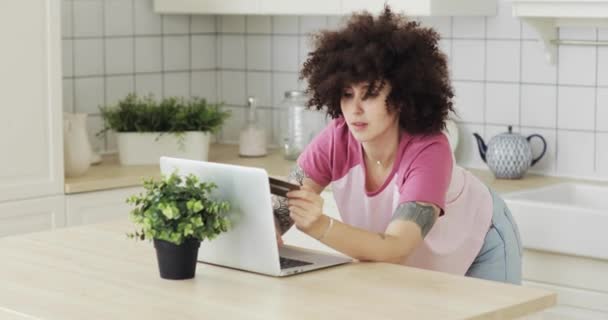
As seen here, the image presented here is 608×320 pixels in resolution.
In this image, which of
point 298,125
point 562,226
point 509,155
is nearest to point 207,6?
point 298,125

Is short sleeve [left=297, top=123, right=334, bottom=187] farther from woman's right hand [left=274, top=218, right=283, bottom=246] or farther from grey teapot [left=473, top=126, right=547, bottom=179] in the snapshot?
grey teapot [left=473, top=126, right=547, bottom=179]

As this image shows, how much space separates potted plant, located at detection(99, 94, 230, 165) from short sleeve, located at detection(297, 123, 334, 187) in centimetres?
152

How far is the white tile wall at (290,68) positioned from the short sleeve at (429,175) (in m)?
0.91

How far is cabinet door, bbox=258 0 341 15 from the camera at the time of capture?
4.13m

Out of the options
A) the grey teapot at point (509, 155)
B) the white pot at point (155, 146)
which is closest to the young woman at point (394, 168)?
the grey teapot at point (509, 155)

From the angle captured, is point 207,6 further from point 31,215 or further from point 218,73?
point 31,215

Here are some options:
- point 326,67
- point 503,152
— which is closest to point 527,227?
point 503,152

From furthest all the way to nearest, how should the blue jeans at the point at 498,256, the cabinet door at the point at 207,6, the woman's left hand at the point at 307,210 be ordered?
the cabinet door at the point at 207,6 < the blue jeans at the point at 498,256 < the woman's left hand at the point at 307,210

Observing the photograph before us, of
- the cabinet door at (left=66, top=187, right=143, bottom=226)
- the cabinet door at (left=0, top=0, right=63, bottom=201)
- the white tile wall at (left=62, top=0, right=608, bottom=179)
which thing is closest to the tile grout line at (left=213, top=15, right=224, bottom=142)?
the white tile wall at (left=62, top=0, right=608, bottom=179)

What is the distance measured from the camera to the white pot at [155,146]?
4262 millimetres

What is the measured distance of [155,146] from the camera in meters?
4.28

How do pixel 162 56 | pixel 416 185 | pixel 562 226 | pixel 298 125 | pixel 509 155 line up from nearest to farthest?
pixel 416 185
pixel 562 226
pixel 509 155
pixel 298 125
pixel 162 56

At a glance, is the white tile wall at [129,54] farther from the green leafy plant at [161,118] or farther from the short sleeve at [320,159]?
the short sleeve at [320,159]

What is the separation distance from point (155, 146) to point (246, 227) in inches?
76.6
